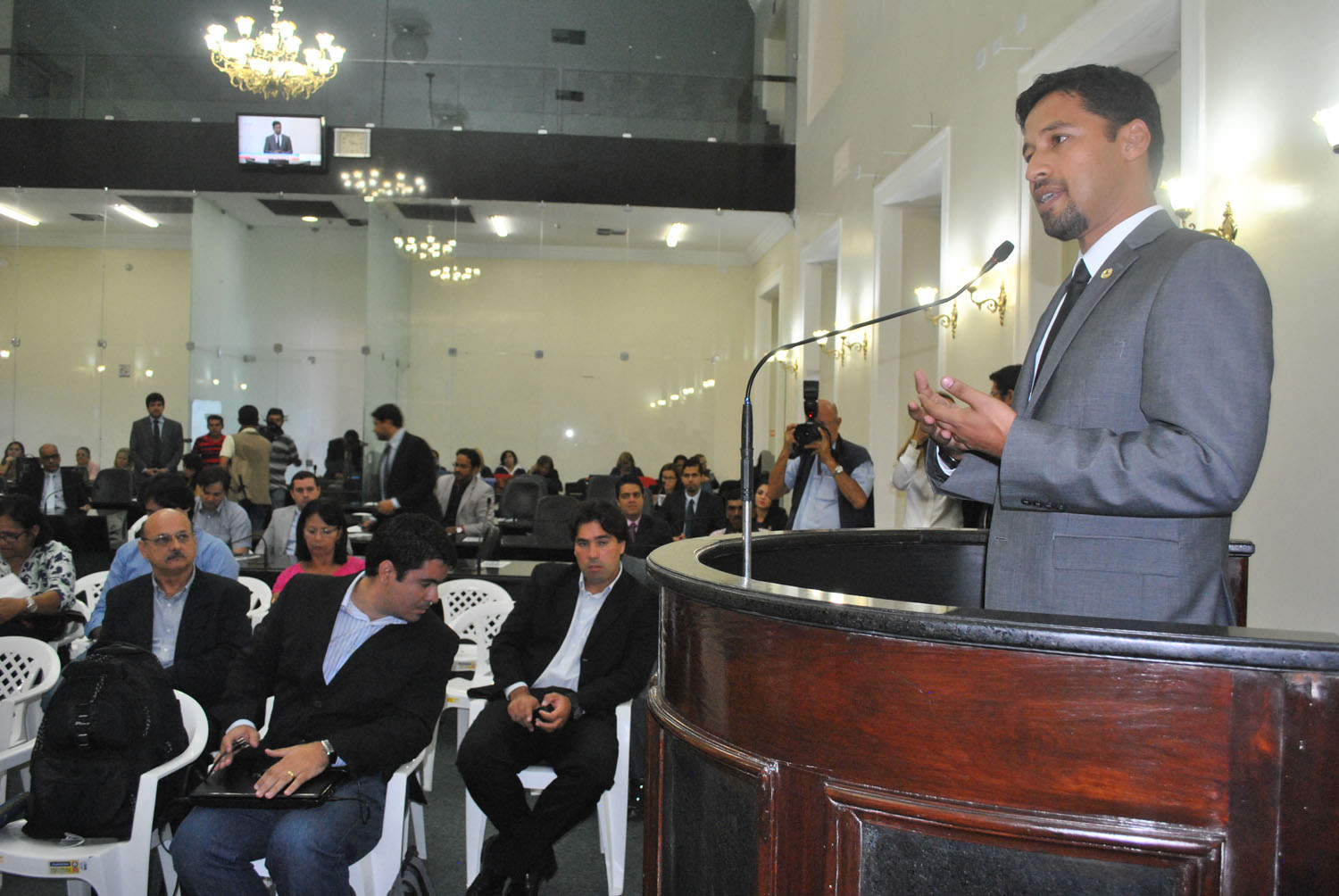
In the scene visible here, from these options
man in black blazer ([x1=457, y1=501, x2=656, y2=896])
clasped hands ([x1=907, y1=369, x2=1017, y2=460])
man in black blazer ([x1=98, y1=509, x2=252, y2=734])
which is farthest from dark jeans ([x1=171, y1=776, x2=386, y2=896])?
clasped hands ([x1=907, y1=369, x2=1017, y2=460])

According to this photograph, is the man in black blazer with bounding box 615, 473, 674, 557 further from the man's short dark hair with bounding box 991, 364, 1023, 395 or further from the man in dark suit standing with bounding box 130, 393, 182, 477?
the man in dark suit standing with bounding box 130, 393, 182, 477

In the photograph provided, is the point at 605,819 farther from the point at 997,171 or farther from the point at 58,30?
the point at 58,30

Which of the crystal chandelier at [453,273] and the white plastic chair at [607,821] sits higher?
the crystal chandelier at [453,273]

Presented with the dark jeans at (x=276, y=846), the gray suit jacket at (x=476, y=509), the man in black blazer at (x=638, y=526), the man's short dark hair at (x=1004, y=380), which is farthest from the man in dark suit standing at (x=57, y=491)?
the man's short dark hair at (x=1004, y=380)

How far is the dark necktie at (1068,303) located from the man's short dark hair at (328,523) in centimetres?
327

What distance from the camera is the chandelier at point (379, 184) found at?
11.2 meters

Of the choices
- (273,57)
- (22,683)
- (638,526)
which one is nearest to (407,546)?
(22,683)

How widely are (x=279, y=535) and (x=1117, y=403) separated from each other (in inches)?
208

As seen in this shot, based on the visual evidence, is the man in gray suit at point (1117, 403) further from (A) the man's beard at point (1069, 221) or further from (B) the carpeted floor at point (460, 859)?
(B) the carpeted floor at point (460, 859)

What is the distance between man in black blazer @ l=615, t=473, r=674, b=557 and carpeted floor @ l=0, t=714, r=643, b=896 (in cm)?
137

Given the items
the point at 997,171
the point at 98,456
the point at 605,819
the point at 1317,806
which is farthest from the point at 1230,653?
the point at 98,456

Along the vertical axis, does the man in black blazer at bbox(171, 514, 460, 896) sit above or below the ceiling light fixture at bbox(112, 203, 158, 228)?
below

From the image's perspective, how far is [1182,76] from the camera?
4.20m

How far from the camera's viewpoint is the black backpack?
2.46 metres
